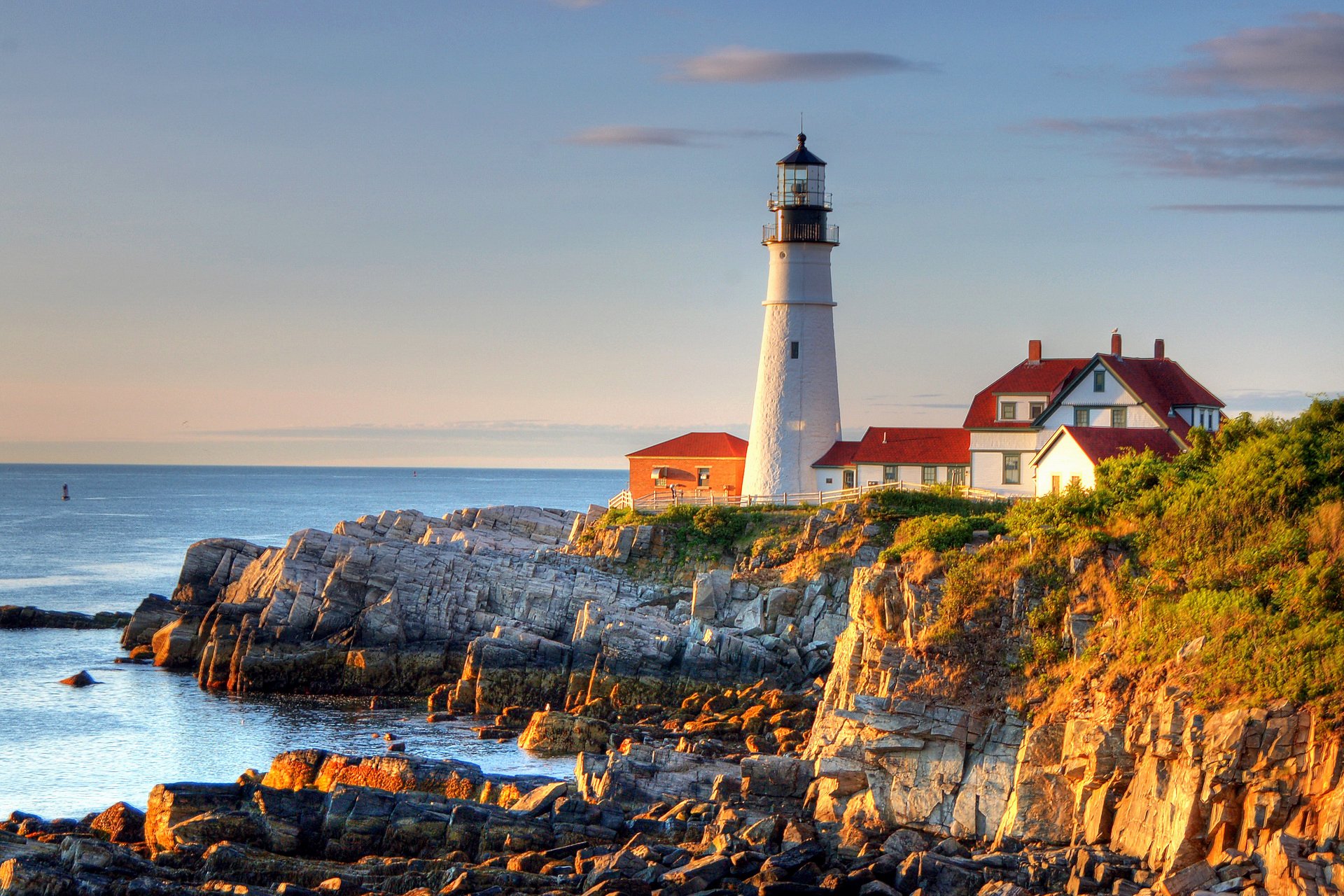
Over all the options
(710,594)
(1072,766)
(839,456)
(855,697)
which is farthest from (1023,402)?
(1072,766)

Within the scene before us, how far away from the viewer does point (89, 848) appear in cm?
1816

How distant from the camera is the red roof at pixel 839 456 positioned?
46.4 meters

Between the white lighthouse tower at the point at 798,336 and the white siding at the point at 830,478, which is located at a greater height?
the white lighthouse tower at the point at 798,336

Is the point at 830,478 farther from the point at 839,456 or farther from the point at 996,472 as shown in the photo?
the point at 996,472

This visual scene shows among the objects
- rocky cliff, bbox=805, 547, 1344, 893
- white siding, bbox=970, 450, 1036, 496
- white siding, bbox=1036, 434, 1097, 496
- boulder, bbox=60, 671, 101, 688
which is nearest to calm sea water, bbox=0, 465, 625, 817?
boulder, bbox=60, 671, 101, 688

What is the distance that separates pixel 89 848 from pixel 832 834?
10704 millimetres

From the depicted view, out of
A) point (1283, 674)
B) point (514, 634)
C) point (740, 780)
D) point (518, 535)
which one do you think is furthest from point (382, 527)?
point (1283, 674)

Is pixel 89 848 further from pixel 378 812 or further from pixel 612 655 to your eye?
pixel 612 655

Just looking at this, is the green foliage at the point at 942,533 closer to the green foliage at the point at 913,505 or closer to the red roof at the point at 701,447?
the green foliage at the point at 913,505

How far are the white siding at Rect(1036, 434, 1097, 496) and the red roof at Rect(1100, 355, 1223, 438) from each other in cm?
335

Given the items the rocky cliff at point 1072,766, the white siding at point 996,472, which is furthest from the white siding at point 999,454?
the rocky cliff at point 1072,766

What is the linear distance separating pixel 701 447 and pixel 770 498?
705 cm

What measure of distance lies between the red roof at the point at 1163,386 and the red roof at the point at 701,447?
1525cm

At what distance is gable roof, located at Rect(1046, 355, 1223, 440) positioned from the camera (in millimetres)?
40719
